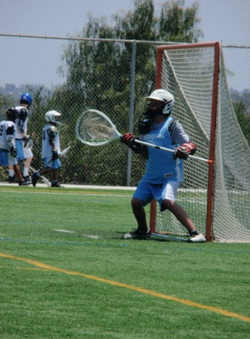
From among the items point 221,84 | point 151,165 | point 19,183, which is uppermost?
point 221,84

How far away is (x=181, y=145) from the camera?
1066cm

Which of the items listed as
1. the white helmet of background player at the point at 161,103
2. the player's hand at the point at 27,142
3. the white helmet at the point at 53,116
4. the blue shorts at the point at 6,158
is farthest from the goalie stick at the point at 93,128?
the player's hand at the point at 27,142

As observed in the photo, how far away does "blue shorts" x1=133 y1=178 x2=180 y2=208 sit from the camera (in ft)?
34.8

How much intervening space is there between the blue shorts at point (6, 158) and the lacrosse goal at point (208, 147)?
8383 millimetres

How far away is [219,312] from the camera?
6453 millimetres

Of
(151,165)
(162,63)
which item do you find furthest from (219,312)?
(162,63)

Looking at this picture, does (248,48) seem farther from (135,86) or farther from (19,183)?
(19,183)

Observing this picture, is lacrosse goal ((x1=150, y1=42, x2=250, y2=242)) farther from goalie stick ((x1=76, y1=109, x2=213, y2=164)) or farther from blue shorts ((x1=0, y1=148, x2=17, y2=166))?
blue shorts ((x1=0, y1=148, x2=17, y2=166))

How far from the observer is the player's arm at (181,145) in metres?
10.4

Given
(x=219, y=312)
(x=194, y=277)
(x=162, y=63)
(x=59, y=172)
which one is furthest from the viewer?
(x=59, y=172)

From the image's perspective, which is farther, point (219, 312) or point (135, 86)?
point (135, 86)

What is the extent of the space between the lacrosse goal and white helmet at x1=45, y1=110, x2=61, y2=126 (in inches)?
335

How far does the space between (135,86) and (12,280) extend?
14793 millimetres

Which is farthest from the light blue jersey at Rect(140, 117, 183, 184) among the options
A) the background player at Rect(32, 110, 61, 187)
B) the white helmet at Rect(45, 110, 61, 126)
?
the white helmet at Rect(45, 110, 61, 126)
